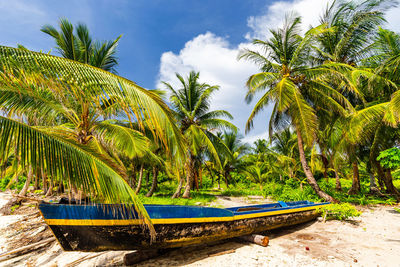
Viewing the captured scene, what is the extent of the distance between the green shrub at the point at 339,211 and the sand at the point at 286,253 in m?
0.52

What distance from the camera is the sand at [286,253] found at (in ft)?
13.2

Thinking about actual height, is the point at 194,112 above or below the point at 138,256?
above

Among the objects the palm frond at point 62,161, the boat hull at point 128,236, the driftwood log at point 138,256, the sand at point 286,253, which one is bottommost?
the sand at point 286,253

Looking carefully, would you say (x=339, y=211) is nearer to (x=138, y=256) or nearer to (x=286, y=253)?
(x=286, y=253)

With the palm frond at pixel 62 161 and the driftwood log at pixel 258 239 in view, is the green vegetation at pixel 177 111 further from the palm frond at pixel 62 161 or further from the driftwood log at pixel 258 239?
Result: the driftwood log at pixel 258 239

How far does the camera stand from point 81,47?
26.8 feet

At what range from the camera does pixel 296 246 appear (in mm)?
4809

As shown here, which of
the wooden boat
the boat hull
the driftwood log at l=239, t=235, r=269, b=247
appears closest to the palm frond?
the wooden boat

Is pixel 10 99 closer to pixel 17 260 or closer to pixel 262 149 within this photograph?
pixel 17 260

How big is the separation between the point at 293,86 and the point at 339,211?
17.1 feet

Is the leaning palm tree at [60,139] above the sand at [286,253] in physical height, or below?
above

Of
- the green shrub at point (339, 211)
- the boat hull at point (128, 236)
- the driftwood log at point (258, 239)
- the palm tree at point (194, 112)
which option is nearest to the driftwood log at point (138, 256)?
the boat hull at point (128, 236)

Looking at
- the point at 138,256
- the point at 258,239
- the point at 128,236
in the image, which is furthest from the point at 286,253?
the point at 128,236

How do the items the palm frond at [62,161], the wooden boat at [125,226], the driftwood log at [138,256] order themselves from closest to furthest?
the palm frond at [62,161] → the wooden boat at [125,226] → the driftwood log at [138,256]
